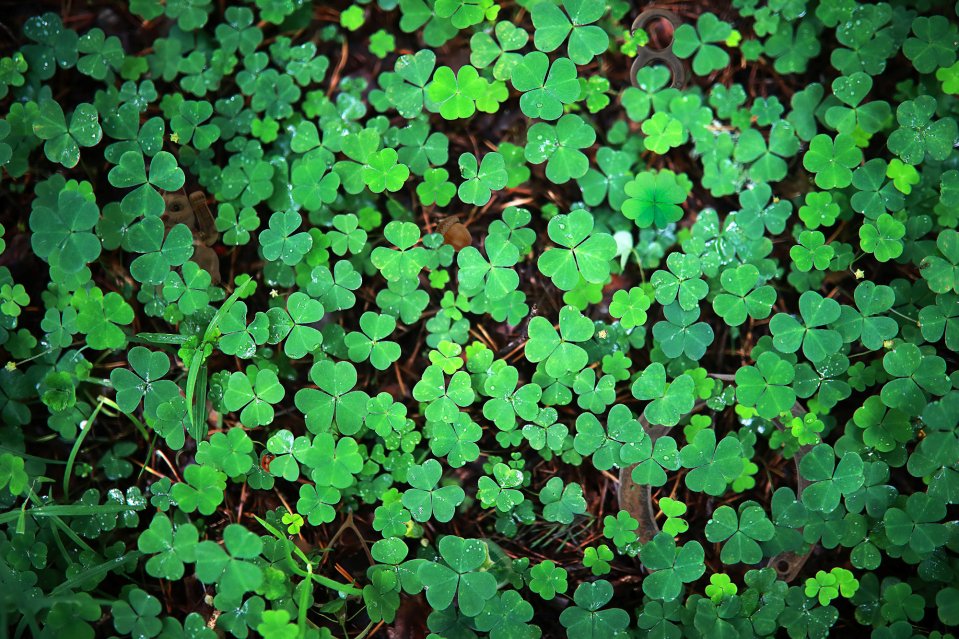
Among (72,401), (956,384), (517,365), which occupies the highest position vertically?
(956,384)

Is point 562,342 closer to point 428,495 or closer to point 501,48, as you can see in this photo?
point 428,495

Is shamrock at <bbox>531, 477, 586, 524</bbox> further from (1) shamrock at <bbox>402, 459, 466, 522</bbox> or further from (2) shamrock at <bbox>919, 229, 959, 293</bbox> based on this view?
(2) shamrock at <bbox>919, 229, 959, 293</bbox>

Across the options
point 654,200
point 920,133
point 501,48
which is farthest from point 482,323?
point 920,133

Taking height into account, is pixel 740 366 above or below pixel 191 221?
below

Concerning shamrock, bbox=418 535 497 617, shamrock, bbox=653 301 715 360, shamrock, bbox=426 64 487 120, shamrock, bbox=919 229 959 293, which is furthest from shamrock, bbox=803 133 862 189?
shamrock, bbox=418 535 497 617

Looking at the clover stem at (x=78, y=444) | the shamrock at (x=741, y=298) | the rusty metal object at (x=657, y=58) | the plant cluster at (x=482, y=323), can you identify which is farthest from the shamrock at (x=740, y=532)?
the clover stem at (x=78, y=444)

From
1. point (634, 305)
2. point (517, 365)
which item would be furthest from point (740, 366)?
point (517, 365)

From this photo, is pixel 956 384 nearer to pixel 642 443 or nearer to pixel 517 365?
pixel 642 443
